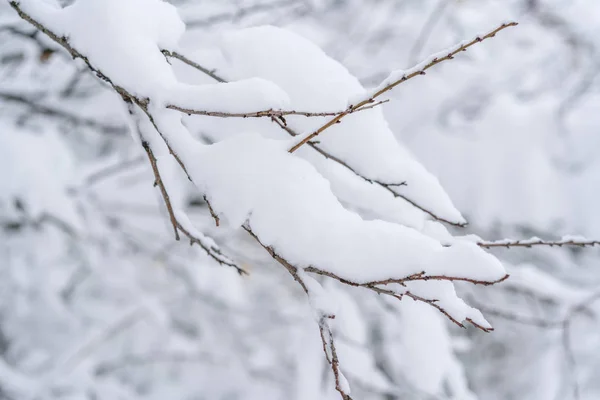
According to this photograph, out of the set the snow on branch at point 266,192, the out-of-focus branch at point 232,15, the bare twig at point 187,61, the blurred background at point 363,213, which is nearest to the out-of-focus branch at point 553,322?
the blurred background at point 363,213

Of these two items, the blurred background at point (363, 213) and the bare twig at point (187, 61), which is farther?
the blurred background at point (363, 213)

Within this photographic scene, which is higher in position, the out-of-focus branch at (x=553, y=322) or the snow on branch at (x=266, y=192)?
the out-of-focus branch at (x=553, y=322)

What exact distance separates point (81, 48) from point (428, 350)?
1.62 metres

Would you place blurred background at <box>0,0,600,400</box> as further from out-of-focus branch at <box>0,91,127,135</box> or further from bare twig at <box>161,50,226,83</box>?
bare twig at <box>161,50,226,83</box>

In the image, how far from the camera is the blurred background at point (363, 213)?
197 centimetres

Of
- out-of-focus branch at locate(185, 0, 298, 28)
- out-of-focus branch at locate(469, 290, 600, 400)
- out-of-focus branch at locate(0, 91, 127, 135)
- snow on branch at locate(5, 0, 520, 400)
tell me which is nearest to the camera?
snow on branch at locate(5, 0, 520, 400)

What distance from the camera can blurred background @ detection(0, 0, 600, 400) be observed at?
1.97 meters

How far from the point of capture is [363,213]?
1.67 metres

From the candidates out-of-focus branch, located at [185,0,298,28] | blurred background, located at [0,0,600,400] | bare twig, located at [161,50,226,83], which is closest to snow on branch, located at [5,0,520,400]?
bare twig, located at [161,50,226,83]

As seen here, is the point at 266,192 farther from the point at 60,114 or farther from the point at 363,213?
the point at 60,114

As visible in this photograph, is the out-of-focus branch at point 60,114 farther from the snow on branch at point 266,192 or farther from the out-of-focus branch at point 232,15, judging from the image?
the snow on branch at point 266,192

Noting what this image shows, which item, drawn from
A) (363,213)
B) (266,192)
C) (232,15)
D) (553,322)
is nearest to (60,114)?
(232,15)

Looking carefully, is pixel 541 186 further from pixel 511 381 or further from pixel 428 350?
pixel 511 381

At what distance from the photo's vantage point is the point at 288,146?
0.80 meters
